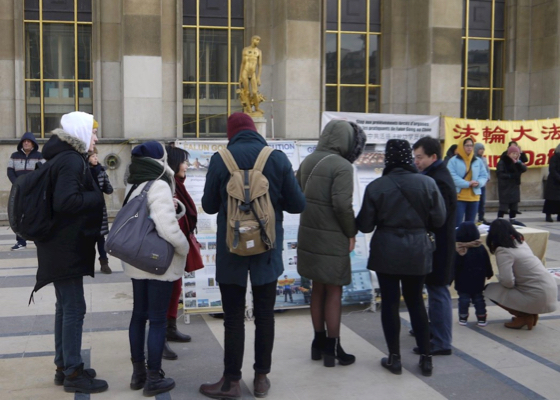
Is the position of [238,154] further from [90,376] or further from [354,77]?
[354,77]

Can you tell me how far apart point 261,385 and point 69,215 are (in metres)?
1.87

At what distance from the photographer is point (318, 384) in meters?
5.32

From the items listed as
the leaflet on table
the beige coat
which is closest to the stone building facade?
the leaflet on table

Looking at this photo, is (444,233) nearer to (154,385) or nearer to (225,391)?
(225,391)

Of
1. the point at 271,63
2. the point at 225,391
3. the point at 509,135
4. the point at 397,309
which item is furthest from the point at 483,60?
the point at 225,391

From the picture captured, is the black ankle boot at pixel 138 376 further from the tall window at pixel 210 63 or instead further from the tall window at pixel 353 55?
the tall window at pixel 353 55

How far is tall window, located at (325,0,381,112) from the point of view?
18.5 m

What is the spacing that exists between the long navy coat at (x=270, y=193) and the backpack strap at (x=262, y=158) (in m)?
0.03

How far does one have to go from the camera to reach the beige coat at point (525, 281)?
22.0 ft

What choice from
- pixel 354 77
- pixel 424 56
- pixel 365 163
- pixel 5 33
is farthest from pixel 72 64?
pixel 365 163

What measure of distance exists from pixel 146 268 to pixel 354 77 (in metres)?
14.9

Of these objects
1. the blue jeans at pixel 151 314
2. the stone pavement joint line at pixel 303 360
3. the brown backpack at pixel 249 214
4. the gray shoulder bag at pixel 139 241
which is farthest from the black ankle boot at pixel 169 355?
the brown backpack at pixel 249 214

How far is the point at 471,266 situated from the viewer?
6.89 meters

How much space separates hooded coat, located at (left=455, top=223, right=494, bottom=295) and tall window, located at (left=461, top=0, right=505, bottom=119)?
1336cm
